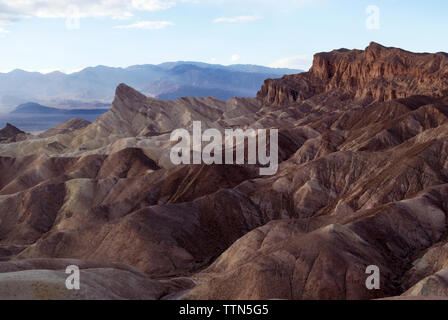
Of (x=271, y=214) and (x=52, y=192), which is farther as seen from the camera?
(x=52, y=192)

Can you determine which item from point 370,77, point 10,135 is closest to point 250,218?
point 370,77

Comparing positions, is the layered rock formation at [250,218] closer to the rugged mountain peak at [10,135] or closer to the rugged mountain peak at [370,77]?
the rugged mountain peak at [370,77]

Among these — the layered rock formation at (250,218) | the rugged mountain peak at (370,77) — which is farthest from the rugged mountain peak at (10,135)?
the rugged mountain peak at (370,77)

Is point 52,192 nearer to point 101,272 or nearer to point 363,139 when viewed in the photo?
point 101,272

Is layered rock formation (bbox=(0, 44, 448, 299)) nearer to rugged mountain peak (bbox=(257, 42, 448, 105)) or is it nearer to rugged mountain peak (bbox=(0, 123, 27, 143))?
rugged mountain peak (bbox=(257, 42, 448, 105))
